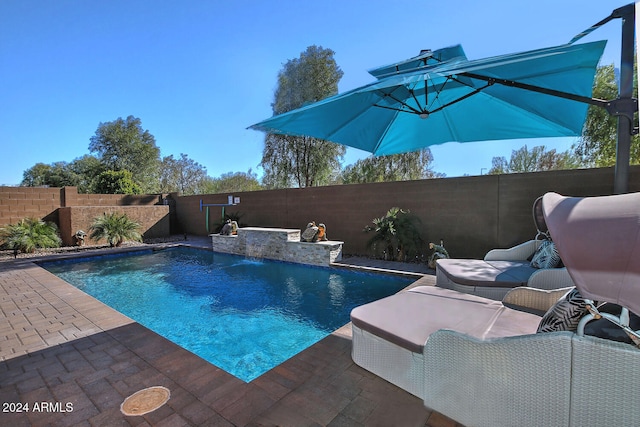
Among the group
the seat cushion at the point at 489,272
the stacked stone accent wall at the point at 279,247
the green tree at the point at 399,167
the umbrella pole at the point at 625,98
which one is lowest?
the stacked stone accent wall at the point at 279,247

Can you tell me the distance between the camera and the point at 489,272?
3.39m

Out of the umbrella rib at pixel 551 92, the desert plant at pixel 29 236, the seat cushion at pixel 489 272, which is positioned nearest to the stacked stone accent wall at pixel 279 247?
the seat cushion at pixel 489 272

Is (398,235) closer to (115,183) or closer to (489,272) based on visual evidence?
(489,272)

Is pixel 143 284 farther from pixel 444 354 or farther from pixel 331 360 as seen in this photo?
pixel 444 354

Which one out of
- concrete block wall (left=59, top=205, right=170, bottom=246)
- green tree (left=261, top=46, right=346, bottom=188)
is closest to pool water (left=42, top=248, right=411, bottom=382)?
concrete block wall (left=59, top=205, right=170, bottom=246)

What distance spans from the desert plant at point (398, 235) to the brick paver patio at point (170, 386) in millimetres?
4211

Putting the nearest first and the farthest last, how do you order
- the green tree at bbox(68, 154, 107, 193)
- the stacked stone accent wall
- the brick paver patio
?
the brick paver patio
the stacked stone accent wall
the green tree at bbox(68, 154, 107, 193)

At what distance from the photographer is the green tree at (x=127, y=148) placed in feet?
74.3

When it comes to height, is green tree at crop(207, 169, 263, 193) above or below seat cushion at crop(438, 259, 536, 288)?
above

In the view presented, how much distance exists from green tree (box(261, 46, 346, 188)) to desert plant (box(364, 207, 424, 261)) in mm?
10108

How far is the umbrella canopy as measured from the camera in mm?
2551

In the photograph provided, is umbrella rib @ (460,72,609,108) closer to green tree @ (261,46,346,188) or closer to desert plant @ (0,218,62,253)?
desert plant @ (0,218,62,253)

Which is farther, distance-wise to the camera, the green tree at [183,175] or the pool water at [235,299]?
the green tree at [183,175]

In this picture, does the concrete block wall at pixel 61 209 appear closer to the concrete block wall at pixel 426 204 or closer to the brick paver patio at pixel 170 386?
the concrete block wall at pixel 426 204
